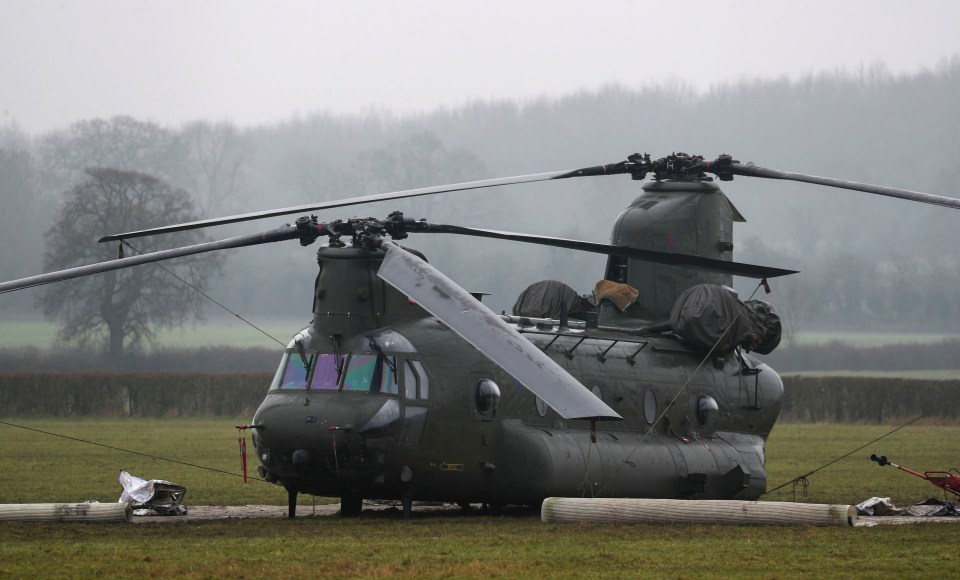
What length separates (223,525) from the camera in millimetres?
19078

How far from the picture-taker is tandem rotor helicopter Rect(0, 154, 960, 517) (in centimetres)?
1847

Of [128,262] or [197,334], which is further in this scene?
[197,334]

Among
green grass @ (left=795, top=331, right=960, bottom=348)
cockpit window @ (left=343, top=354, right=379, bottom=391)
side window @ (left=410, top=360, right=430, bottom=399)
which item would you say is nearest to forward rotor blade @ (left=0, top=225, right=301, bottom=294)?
cockpit window @ (left=343, top=354, right=379, bottom=391)

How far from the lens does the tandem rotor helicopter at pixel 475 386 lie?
18469 mm

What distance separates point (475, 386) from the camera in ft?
65.7

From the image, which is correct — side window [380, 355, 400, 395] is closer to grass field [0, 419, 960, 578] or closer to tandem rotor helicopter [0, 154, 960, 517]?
tandem rotor helicopter [0, 154, 960, 517]

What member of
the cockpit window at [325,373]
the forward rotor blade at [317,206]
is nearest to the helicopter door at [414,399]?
the cockpit window at [325,373]

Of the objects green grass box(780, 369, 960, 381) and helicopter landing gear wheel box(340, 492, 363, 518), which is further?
green grass box(780, 369, 960, 381)

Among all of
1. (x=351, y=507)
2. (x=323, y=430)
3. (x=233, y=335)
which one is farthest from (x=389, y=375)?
(x=233, y=335)

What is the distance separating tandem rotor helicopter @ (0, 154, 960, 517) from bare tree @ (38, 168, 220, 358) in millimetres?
39814

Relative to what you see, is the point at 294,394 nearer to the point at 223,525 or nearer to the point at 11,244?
the point at 223,525

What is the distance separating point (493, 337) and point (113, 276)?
47800mm

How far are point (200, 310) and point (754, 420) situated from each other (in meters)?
44.7

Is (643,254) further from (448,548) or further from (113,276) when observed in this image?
(113,276)
